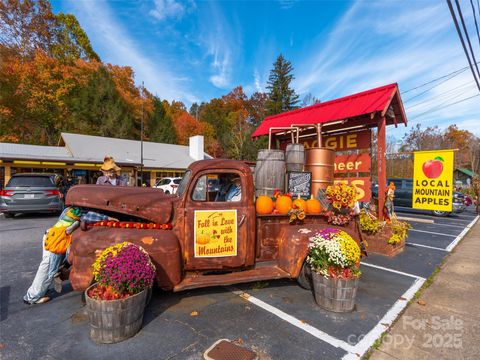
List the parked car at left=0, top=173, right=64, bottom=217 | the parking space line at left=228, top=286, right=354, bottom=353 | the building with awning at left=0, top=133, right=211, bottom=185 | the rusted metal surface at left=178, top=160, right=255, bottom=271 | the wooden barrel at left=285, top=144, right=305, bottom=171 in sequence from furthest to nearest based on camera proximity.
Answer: the building with awning at left=0, top=133, right=211, bottom=185 → the parked car at left=0, top=173, right=64, bottom=217 → the wooden barrel at left=285, top=144, right=305, bottom=171 → the rusted metal surface at left=178, top=160, right=255, bottom=271 → the parking space line at left=228, top=286, right=354, bottom=353

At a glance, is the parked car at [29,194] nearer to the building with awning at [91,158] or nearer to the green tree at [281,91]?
the building with awning at [91,158]

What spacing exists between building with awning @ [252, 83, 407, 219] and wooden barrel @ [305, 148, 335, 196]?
0.45 m

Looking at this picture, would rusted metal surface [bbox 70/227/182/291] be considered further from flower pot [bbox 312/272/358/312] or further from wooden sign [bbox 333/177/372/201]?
wooden sign [bbox 333/177/372/201]

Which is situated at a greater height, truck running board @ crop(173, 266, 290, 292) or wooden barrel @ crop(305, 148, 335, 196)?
wooden barrel @ crop(305, 148, 335, 196)

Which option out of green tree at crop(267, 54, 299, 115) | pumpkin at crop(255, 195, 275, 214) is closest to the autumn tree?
green tree at crop(267, 54, 299, 115)

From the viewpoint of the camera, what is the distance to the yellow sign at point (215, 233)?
148 inches

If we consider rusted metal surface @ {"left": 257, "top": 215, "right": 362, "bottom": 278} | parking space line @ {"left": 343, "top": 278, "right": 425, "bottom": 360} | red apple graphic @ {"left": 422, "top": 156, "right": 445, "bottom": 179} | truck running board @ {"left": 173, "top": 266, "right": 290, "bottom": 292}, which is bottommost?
parking space line @ {"left": 343, "top": 278, "right": 425, "bottom": 360}

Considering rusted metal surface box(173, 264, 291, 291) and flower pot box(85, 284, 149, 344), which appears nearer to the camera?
flower pot box(85, 284, 149, 344)

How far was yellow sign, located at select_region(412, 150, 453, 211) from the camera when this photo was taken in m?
7.25

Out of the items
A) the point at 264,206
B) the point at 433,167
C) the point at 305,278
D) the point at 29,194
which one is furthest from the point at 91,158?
the point at 433,167

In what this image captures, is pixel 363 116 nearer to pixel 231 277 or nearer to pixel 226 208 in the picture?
pixel 226 208

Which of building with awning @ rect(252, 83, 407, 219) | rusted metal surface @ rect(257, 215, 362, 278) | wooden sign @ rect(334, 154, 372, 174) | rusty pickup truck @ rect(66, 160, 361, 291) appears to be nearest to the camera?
rusty pickup truck @ rect(66, 160, 361, 291)

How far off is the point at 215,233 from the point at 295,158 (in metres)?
3.38

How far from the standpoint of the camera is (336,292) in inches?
138
